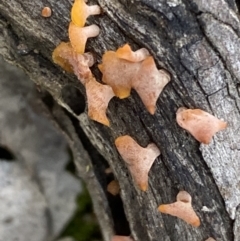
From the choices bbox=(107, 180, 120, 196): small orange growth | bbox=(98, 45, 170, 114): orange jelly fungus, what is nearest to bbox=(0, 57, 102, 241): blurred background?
bbox=(107, 180, 120, 196): small orange growth

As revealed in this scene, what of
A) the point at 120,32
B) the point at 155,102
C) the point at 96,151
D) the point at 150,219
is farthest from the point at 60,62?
the point at 150,219

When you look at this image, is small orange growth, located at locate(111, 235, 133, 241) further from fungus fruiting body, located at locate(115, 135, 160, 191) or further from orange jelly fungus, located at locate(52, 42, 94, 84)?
orange jelly fungus, located at locate(52, 42, 94, 84)

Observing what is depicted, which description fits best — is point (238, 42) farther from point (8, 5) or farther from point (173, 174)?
point (8, 5)

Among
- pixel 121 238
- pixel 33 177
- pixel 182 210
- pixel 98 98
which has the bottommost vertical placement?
pixel 33 177

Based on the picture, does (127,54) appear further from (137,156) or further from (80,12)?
(137,156)

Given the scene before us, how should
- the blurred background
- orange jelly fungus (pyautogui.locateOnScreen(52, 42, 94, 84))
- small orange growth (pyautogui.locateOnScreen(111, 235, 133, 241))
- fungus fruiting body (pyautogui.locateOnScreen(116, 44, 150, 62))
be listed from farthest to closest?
the blurred background < small orange growth (pyautogui.locateOnScreen(111, 235, 133, 241)) < orange jelly fungus (pyautogui.locateOnScreen(52, 42, 94, 84)) < fungus fruiting body (pyautogui.locateOnScreen(116, 44, 150, 62))

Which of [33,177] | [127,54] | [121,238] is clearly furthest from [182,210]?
[33,177]

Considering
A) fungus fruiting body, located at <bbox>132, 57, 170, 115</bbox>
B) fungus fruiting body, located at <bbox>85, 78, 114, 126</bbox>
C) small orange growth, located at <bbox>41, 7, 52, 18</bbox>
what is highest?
fungus fruiting body, located at <bbox>132, 57, 170, 115</bbox>
